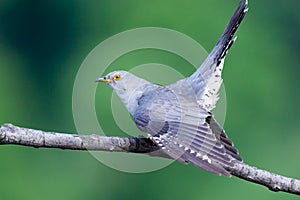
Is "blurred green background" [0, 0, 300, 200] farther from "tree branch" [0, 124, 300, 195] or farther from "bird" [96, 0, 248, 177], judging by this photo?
"tree branch" [0, 124, 300, 195]

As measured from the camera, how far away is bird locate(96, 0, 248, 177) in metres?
3.09

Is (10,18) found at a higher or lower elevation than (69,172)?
higher

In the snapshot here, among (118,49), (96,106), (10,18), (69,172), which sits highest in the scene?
(10,18)

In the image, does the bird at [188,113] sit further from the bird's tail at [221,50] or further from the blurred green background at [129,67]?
the blurred green background at [129,67]

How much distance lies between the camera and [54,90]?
29.8ft

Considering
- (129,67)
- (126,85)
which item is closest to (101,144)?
(126,85)

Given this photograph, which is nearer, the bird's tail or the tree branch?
the tree branch

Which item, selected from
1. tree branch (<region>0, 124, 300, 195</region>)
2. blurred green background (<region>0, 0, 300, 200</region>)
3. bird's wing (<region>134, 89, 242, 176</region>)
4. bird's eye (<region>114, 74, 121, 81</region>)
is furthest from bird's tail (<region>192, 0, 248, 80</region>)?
blurred green background (<region>0, 0, 300, 200</region>)

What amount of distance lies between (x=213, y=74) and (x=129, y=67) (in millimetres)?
3137

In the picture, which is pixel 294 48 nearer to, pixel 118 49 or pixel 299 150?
pixel 299 150

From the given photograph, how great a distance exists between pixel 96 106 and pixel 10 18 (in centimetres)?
440

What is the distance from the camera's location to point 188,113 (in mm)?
3479

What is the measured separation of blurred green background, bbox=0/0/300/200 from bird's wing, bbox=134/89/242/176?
2.50 metres

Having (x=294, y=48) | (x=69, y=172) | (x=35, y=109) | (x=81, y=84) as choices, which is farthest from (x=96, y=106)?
(x=294, y=48)
